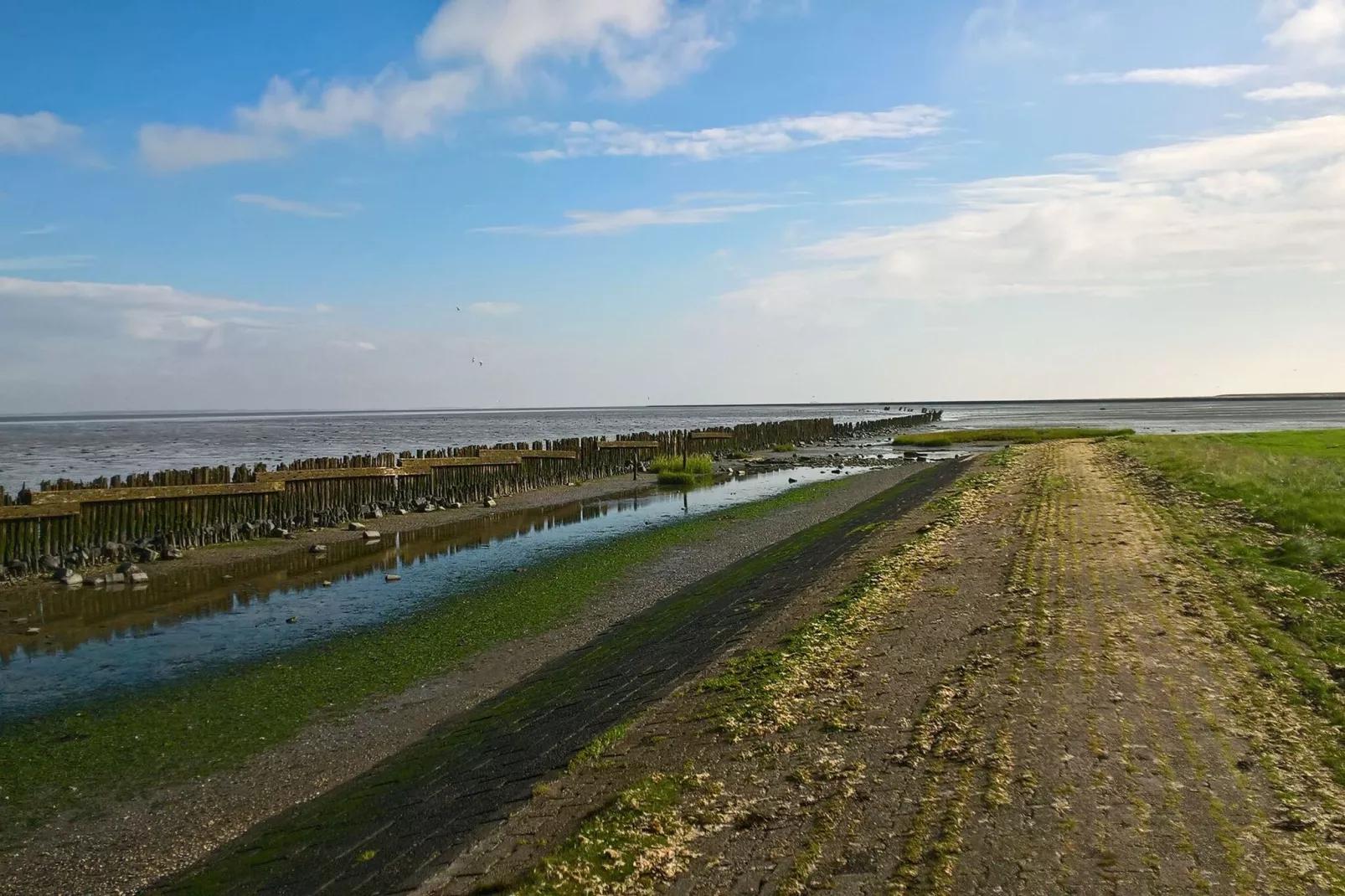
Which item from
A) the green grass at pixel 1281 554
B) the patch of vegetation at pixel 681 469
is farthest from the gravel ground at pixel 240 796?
the patch of vegetation at pixel 681 469

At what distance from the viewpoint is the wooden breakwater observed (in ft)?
58.9

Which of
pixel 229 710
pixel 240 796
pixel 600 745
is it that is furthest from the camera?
pixel 229 710

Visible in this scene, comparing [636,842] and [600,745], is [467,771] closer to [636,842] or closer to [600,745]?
[600,745]

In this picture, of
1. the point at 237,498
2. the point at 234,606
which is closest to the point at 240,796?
the point at 234,606

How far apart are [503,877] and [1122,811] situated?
3.53m

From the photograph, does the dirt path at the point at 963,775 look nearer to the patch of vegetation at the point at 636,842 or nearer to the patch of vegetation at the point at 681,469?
the patch of vegetation at the point at 636,842

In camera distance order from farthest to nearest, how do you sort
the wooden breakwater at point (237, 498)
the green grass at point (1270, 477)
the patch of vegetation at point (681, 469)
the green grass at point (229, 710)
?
the patch of vegetation at point (681, 469) → the wooden breakwater at point (237, 498) → the green grass at point (1270, 477) → the green grass at point (229, 710)

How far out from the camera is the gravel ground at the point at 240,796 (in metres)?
6.41

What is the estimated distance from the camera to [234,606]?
1491 cm

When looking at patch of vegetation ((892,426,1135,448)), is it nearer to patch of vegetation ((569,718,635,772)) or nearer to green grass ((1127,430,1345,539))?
green grass ((1127,430,1345,539))

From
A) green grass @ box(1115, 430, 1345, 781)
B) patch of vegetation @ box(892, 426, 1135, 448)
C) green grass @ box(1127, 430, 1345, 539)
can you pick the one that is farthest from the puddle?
patch of vegetation @ box(892, 426, 1135, 448)

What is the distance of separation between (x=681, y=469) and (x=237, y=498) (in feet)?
66.5

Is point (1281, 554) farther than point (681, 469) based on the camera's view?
No

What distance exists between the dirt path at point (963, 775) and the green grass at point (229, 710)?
4.47 metres
